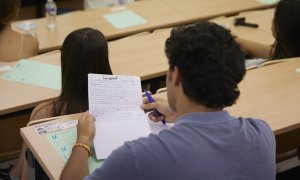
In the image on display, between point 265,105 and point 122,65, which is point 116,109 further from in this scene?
point 122,65

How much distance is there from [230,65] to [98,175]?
499 millimetres

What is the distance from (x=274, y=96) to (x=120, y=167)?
4.09 feet

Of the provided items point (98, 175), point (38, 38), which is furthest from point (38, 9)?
point (98, 175)

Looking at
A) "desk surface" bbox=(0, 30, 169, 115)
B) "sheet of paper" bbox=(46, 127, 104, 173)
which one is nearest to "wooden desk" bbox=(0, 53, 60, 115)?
"desk surface" bbox=(0, 30, 169, 115)

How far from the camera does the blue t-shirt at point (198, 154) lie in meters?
1.11

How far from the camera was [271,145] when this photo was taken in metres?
1.27

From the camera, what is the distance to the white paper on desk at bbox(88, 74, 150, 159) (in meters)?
1.65

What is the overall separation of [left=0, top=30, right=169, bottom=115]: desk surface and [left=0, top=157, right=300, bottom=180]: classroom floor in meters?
0.65

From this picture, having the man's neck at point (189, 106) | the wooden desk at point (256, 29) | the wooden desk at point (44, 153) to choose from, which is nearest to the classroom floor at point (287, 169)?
the wooden desk at point (256, 29)

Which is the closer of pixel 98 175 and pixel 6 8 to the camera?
pixel 98 175

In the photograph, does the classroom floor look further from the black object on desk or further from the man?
the man

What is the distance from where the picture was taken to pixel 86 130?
161 centimetres

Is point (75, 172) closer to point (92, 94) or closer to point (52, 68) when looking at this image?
point (92, 94)

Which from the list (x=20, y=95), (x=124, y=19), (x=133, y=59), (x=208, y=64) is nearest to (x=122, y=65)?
(x=133, y=59)
